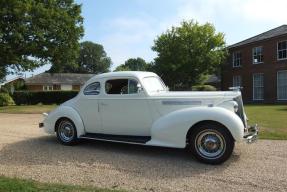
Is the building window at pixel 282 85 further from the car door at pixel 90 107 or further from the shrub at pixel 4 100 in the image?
the car door at pixel 90 107

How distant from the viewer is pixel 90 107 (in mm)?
9992

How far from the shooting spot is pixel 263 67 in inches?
1574

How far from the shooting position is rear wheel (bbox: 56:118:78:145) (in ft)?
33.7

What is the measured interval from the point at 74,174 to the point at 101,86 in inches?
122

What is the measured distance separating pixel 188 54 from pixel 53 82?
37.9 meters

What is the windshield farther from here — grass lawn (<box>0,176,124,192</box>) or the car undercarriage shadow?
grass lawn (<box>0,176,124,192</box>)

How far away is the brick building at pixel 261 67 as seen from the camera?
37812 mm

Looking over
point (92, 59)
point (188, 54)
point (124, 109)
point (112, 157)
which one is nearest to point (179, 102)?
point (124, 109)

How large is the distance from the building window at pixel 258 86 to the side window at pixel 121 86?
32797 mm

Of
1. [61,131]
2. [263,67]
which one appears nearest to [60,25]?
[263,67]

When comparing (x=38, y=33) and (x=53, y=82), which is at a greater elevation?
(x=38, y=33)

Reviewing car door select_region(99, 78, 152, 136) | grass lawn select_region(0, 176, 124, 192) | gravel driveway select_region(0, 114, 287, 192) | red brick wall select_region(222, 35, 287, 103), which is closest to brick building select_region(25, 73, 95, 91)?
red brick wall select_region(222, 35, 287, 103)

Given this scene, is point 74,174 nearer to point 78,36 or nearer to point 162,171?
point 162,171

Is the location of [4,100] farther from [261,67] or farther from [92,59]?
[92,59]
